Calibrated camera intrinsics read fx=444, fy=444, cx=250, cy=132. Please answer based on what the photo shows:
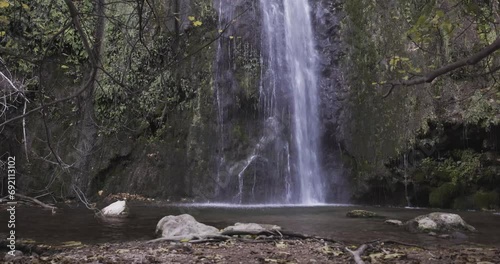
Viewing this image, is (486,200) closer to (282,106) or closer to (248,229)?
(282,106)

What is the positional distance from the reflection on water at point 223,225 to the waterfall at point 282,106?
3.02 m

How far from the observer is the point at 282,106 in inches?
566

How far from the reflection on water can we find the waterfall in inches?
119

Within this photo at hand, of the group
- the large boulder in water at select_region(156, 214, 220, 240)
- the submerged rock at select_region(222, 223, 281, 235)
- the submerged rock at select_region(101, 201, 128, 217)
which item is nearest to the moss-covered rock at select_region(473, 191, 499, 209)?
the submerged rock at select_region(222, 223, 281, 235)

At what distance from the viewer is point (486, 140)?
38.9ft

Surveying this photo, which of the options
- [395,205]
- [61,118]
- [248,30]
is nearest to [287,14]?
[248,30]

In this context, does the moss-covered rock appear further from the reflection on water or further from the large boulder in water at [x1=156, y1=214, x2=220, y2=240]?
the large boulder in water at [x1=156, y1=214, x2=220, y2=240]

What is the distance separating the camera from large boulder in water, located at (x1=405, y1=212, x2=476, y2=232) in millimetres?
7285

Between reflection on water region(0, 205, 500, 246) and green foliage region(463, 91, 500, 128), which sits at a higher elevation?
green foliage region(463, 91, 500, 128)

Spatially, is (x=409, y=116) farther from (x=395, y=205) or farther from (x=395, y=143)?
(x=395, y=205)

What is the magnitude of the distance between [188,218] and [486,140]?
8888mm

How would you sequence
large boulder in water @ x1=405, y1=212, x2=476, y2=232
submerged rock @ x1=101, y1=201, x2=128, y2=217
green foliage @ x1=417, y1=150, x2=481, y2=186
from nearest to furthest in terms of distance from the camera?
large boulder in water @ x1=405, y1=212, x2=476, y2=232
submerged rock @ x1=101, y1=201, x2=128, y2=217
green foliage @ x1=417, y1=150, x2=481, y2=186

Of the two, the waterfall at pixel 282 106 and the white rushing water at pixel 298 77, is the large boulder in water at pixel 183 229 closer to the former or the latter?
the waterfall at pixel 282 106

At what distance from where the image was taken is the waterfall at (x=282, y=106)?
13.7 meters
